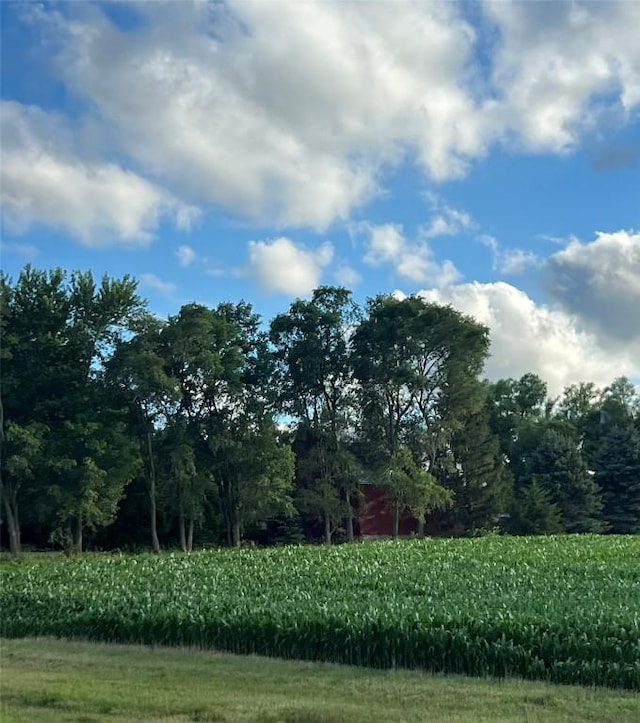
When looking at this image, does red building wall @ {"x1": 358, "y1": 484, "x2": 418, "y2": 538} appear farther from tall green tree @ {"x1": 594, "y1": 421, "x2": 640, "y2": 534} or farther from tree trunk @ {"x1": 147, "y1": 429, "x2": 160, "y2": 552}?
tree trunk @ {"x1": 147, "y1": 429, "x2": 160, "y2": 552}

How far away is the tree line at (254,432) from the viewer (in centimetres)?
4088

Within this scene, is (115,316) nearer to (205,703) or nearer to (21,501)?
(21,501)

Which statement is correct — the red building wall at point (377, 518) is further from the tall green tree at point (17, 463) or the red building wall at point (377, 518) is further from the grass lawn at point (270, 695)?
the grass lawn at point (270, 695)

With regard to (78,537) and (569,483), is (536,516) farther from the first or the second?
(78,537)

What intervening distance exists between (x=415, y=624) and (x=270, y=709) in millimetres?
4648

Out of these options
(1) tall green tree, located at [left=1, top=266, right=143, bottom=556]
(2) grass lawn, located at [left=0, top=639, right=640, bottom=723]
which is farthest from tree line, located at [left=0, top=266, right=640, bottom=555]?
(2) grass lawn, located at [left=0, top=639, right=640, bottom=723]

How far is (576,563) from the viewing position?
27172mm

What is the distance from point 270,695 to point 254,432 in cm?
3983

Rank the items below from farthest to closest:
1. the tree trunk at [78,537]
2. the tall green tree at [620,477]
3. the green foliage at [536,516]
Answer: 1. the tall green tree at [620,477]
2. the green foliage at [536,516]
3. the tree trunk at [78,537]

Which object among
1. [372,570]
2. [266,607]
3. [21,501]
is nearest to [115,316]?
[21,501]

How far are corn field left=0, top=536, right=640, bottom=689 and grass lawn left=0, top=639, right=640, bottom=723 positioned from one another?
761 mm

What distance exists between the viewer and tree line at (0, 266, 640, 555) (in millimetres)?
40875

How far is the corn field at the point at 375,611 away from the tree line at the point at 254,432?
1270cm

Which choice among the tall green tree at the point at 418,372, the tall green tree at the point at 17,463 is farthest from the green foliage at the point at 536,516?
the tall green tree at the point at 17,463
